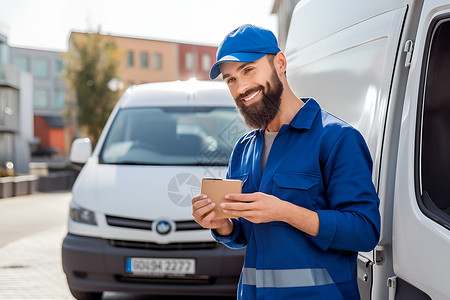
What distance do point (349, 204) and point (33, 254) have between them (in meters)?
7.86

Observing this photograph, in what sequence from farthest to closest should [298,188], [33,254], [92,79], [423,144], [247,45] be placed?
[92,79] → [33,254] → [423,144] → [247,45] → [298,188]

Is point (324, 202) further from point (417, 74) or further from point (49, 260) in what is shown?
point (49, 260)

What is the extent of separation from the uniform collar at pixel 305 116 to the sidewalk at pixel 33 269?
488 cm

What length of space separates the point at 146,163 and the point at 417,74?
3819mm

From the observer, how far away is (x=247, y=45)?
2.10 metres

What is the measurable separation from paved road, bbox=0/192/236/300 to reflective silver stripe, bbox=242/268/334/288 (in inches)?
161

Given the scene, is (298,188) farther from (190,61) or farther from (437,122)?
(190,61)

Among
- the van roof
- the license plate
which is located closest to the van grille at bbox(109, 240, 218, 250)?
the license plate

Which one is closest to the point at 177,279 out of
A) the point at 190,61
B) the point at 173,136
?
the point at 173,136

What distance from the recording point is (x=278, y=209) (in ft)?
6.16

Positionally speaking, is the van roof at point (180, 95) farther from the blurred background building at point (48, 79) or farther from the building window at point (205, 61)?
the building window at point (205, 61)

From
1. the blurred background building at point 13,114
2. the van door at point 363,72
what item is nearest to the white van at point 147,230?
the van door at point 363,72

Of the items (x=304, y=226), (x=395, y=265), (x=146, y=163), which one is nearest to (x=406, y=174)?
(x=395, y=265)

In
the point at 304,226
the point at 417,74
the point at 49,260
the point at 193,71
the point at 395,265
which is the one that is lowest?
the point at 49,260
